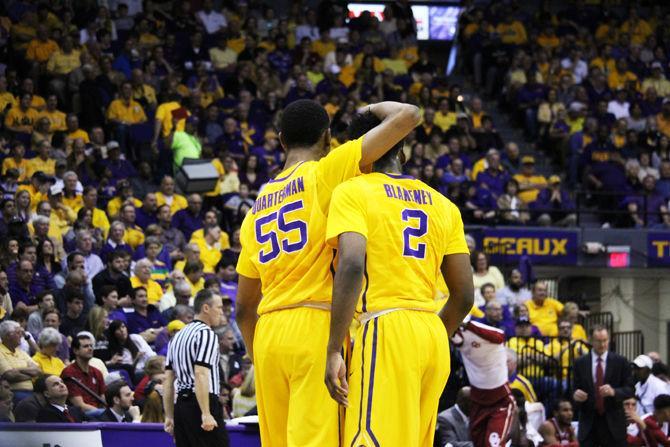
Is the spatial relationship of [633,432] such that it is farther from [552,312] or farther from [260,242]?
[260,242]

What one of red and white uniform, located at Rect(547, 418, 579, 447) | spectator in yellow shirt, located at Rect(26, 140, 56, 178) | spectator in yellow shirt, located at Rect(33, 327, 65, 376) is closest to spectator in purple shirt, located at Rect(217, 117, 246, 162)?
spectator in yellow shirt, located at Rect(26, 140, 56, 178)

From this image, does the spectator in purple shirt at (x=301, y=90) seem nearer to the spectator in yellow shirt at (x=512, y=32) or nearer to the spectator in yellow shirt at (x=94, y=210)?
the spectator in yellow shirt at (x=512, y=32)

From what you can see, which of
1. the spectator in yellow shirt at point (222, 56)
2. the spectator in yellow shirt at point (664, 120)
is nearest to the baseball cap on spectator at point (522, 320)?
the spectator in yellow shirt at point (222, 56)

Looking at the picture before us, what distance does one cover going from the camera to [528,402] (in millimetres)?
14367

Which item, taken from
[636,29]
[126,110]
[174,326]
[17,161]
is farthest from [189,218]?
[636,29]

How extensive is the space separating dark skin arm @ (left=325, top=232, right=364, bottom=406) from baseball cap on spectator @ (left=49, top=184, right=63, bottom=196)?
37.7ft

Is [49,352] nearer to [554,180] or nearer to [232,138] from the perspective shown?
[232,138]

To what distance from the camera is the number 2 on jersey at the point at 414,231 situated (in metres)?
5.82

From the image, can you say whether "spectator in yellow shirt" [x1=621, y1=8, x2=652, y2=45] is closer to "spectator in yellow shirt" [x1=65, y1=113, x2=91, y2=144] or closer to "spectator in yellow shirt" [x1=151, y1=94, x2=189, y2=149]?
"spectator in yellow shirt" [x1=151, y1=94, x2=189, y2=149]

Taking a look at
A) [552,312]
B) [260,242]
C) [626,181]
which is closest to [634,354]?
[626,181]

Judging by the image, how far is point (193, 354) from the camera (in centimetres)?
928

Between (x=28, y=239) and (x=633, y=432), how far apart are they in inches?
280

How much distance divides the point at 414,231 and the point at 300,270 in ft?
1.80

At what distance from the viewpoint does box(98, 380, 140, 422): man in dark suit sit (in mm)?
11547
